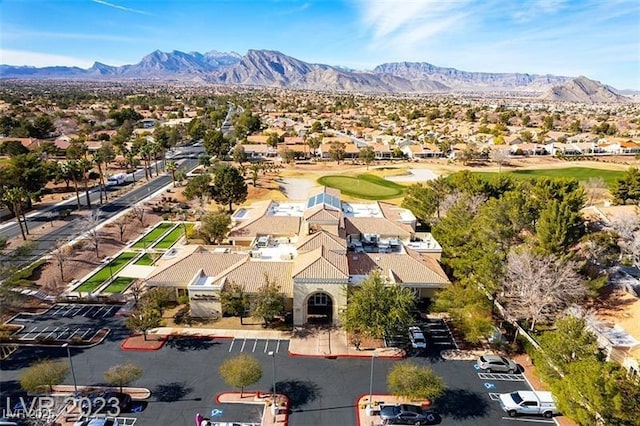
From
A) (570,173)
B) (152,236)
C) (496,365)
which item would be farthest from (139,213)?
(570,173)

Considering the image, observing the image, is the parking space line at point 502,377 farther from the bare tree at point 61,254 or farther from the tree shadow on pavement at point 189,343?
the bare tree at point 61,254

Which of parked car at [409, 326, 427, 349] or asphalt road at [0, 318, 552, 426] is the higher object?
parked car at [409, 326, 427, 349]

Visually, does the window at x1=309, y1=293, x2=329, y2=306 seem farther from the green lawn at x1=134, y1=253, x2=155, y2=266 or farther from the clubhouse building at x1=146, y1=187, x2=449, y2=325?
the green lawn at x1=134, y1=253, x2=155, y2=266

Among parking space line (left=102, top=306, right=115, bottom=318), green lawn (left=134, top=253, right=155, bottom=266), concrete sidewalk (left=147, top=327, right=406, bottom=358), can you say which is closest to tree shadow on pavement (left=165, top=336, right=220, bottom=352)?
concrete sidewalk (left=147, top=327, right=406, bottom=358)

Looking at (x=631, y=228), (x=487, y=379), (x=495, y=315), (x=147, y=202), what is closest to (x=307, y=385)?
(x=487, y=379)

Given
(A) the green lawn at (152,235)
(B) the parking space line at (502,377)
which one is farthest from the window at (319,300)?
(A) the green lawn at (152,235)

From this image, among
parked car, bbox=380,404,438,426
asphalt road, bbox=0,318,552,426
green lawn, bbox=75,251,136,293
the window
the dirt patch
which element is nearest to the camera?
parked car, bbox=380,404,438,426

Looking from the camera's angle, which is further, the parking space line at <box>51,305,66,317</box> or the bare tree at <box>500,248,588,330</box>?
the parking space line at <box>51,305,66,317</box>
